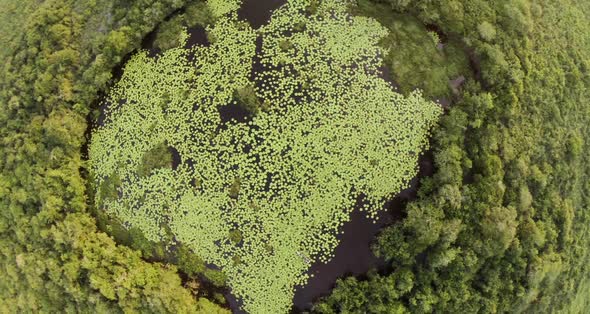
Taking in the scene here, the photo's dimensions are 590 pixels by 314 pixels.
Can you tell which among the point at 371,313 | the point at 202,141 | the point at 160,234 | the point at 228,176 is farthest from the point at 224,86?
the point at 371,313

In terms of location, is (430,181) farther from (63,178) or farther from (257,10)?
(63,178)

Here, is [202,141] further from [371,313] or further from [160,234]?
[371,313]

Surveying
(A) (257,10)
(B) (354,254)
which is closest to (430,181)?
(B) (354,254)

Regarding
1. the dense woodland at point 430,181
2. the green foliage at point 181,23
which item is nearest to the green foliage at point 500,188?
the dense woodland at point 430,181

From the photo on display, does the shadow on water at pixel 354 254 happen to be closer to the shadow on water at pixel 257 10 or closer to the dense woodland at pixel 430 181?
the dense woodland at pixel 430 181

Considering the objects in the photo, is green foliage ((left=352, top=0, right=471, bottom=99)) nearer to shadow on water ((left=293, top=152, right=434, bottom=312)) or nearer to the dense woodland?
the dense woodland

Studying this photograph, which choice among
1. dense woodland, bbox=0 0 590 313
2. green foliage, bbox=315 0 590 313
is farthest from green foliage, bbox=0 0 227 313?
green foliage, bbox=315 0 590 313

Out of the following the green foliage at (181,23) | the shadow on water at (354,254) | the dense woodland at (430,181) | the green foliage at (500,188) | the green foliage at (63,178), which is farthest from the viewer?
the green foliage at (181,23)
